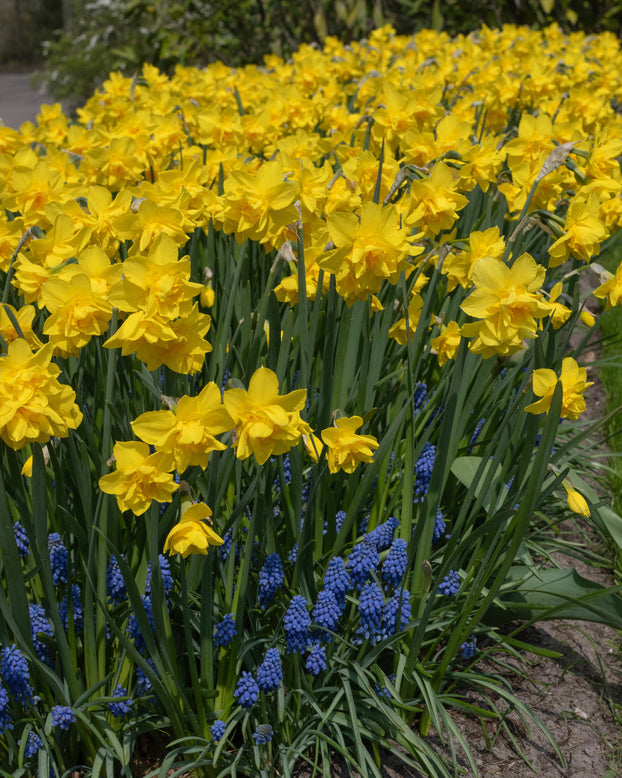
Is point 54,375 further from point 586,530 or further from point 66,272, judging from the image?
point 586,530

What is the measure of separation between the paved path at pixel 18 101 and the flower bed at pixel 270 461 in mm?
7887

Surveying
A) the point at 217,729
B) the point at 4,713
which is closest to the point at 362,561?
the point at 217,729

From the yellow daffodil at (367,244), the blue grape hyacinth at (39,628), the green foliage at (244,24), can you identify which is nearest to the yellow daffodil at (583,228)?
the yellow daffodil at (367,244)

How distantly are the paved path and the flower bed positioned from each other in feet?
25.9

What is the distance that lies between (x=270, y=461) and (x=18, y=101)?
37.7ft

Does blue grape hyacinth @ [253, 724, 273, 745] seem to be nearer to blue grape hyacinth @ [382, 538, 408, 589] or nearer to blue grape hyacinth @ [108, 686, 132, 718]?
blue grape hyacinth @ [108, 686, 132, 718]

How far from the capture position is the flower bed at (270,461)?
1202 mm

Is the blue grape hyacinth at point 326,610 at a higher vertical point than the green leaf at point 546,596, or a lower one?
higher

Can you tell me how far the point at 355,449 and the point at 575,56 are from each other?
3.79m

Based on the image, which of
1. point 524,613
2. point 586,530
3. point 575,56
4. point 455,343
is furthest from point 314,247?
point 575,56

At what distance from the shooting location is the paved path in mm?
9477

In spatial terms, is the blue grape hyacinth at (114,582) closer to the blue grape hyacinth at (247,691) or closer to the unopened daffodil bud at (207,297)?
→ the blue grape hyacinth at (247,691)

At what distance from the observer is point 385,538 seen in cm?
172

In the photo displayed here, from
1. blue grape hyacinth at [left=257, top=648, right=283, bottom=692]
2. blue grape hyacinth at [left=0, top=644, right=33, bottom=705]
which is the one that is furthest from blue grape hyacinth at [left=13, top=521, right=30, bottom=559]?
blue grape hyacinth at [left=257, top=648, right=283, bottom=692]
